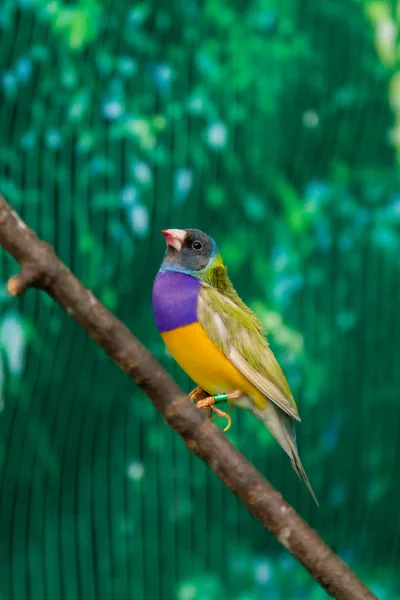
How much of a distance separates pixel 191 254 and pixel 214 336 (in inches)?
2.0

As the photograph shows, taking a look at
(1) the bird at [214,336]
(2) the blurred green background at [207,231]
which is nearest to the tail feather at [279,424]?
(1) the bird at [214,336]

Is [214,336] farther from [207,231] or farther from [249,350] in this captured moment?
[207,231]

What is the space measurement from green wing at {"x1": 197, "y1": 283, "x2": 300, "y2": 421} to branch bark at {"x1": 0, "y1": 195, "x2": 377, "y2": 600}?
40 mm

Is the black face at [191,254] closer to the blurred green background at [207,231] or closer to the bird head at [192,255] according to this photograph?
the bird head at [192,255]

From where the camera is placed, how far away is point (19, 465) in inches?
60.6

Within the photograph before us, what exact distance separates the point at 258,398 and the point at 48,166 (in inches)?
43.0

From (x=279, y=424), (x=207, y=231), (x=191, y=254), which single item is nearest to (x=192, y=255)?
(x=191, y=254)

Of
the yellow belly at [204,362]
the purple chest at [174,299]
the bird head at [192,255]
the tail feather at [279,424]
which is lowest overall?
the tail feather at [279,424]

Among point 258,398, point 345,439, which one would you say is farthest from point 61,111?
point 258,398

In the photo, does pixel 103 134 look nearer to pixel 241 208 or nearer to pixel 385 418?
pixel 241 208

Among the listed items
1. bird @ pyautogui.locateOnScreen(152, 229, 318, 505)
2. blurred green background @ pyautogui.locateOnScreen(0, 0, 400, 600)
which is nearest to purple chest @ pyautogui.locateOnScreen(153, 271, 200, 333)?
bird @ pyautogui.locateOnScreen(152, 229, 318, 505)

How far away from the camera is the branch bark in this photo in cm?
39

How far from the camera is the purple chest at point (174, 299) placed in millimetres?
402

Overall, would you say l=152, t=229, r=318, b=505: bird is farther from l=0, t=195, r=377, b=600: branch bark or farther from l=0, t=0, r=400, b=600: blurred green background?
l=0, t=0, r=400, b=600: blurred green background
